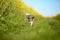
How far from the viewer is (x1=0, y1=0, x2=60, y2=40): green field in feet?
7.79

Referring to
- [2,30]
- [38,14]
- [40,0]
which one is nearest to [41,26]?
[38,14]

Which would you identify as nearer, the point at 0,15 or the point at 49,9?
the point at 0,15

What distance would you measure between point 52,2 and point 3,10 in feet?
2.07

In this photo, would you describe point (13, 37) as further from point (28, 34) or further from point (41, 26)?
point (41, 26)

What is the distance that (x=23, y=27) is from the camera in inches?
95.8

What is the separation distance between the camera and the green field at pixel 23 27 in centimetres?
238

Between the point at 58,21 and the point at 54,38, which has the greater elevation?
the point at 58,21

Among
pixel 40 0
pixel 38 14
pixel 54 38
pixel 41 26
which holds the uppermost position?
pixel 40 0

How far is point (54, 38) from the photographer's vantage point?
2436 mm

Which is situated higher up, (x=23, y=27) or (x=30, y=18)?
(x=30, y=18)

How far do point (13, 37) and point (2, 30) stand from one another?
16 centimetres

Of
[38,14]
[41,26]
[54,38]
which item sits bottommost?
[54,38]

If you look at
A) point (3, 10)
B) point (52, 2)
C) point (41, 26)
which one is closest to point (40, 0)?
point (52, 2)

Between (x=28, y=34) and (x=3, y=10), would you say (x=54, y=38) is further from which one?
(x=3, y=10)
